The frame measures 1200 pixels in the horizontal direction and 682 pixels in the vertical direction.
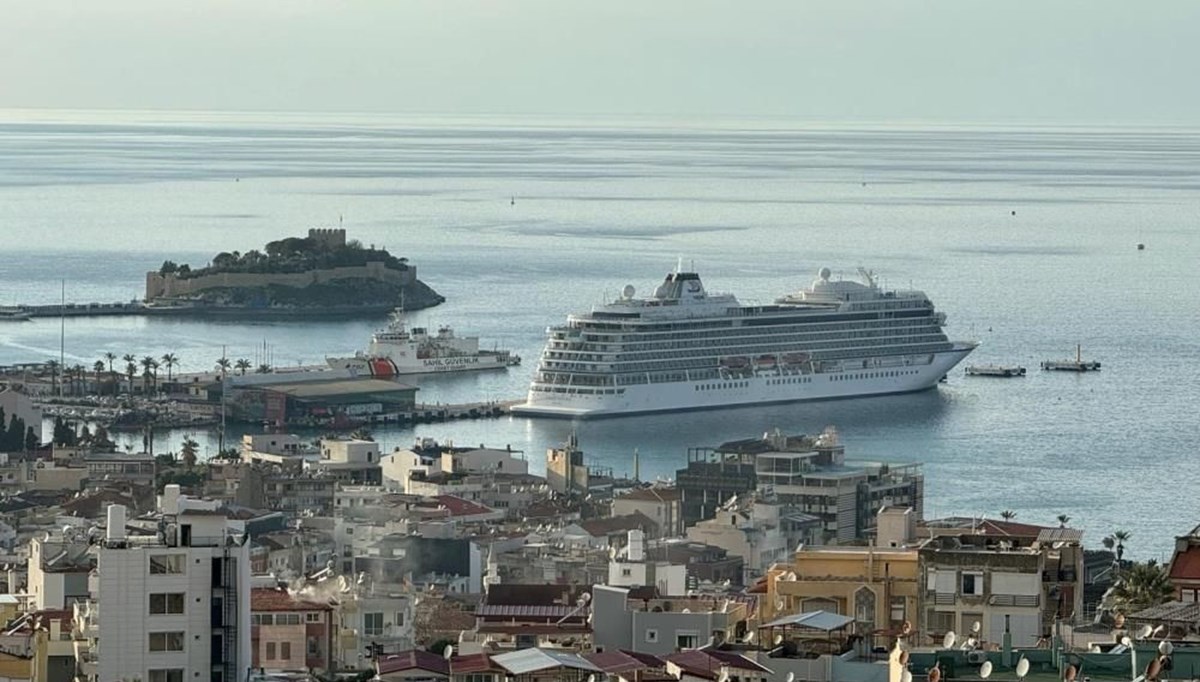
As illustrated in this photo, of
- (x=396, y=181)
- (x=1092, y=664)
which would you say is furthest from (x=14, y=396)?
(x=396, y=181)

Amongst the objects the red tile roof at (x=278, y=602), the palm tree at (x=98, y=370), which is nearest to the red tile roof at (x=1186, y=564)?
the red tile roof at (x=278, y=602)

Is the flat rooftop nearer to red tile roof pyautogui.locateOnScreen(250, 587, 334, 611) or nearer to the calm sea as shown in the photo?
the calm sea

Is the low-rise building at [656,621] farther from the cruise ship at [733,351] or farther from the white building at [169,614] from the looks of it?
the cruise ship at [733,351]

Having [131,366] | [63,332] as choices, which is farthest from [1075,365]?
[63,332]

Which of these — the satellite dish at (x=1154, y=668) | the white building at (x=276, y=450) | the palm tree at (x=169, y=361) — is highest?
the palm tree at (x=169, y=361)

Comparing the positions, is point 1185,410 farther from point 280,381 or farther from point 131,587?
point 131,587

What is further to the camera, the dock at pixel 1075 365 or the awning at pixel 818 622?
the dock at pixel 1075 365

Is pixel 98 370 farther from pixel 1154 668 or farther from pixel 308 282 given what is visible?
pixel 1154 668

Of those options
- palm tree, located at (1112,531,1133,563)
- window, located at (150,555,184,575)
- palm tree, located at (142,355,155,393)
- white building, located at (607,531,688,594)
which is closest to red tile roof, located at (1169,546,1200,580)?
window, located at (150,555,184,575)
